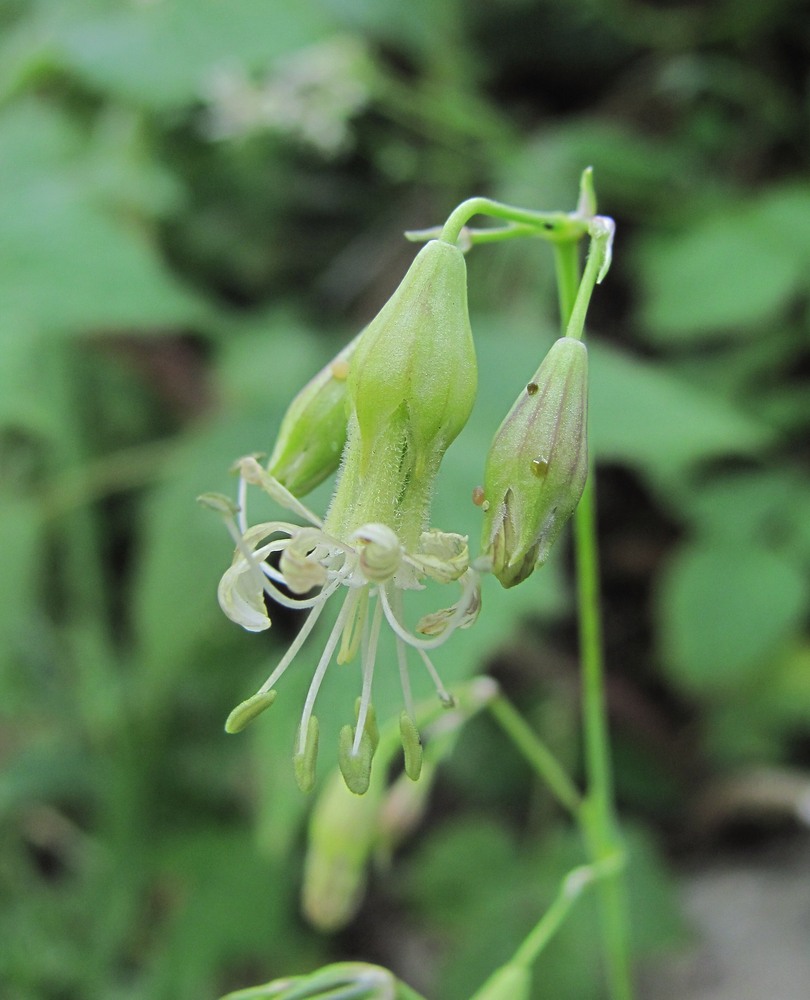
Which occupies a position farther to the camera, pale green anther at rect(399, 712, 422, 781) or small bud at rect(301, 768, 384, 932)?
small bud at rect(301, 768, 384, 932)

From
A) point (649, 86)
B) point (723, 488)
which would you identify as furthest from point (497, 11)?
point (723, 488)

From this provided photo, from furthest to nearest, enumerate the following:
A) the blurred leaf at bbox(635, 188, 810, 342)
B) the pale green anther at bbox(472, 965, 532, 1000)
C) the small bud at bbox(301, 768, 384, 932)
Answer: the blurred leaf at bbox(635, 188, 810, 342)
the small bud at bbox(301, 768, 384, 932)
the pale green anther at bbox(472, 965, 532, 1000)

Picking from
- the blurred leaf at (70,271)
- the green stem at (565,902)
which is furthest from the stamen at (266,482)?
the blurred leaf at (70,271)

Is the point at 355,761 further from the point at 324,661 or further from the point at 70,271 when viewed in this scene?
the point at 70,271

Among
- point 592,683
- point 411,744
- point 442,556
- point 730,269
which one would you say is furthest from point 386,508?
point 730,269

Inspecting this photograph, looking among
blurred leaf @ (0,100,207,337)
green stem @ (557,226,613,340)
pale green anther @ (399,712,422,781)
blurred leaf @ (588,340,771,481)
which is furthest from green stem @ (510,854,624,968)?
blurred leaf @ (0,100,207,337)

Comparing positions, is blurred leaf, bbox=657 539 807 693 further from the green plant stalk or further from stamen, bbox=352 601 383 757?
stamen, bbox=352 601 383 757
